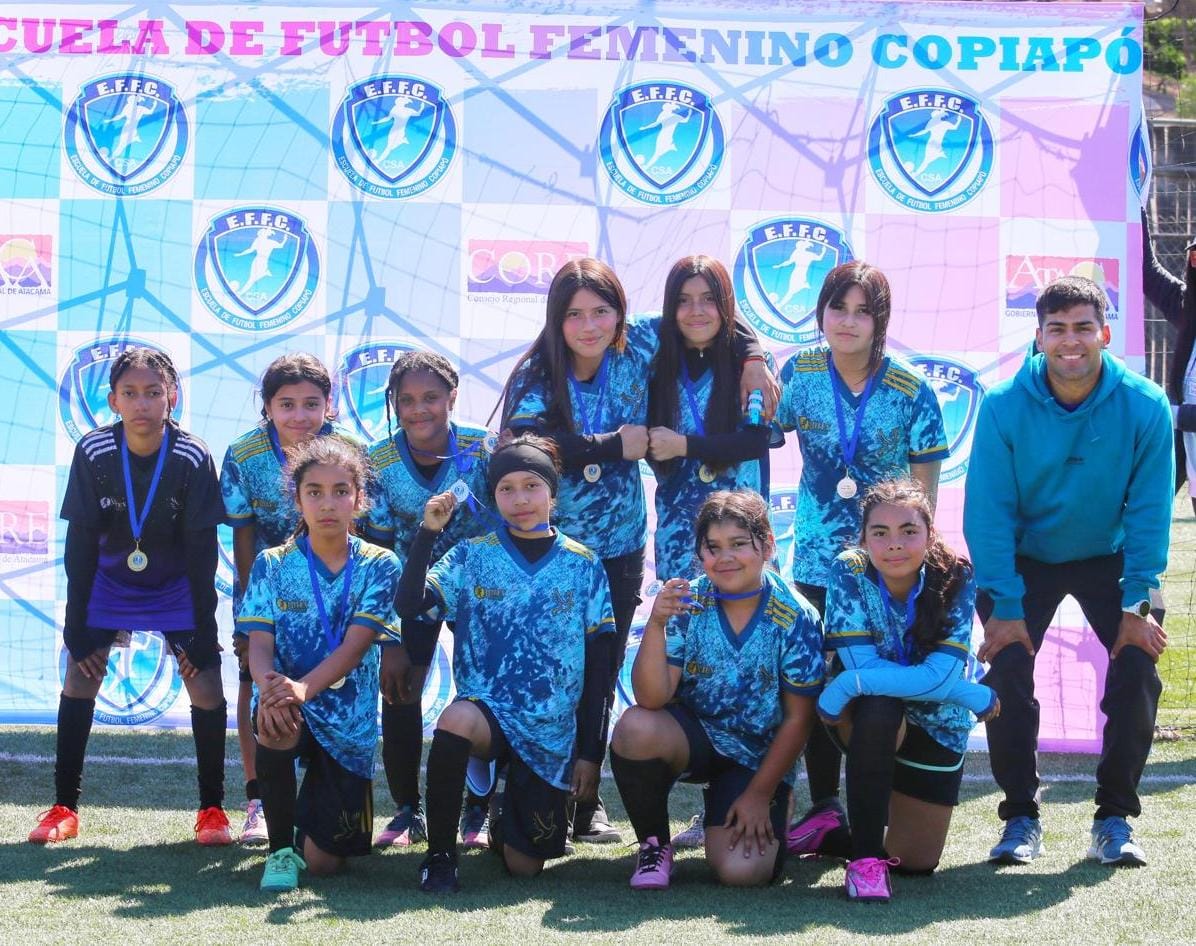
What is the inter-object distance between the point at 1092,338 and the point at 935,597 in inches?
31.0

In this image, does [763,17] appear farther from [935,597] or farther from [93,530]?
[93,530]

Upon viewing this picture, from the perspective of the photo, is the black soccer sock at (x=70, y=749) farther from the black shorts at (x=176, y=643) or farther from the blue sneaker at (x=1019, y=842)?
the blue sneaker at (x=1019, y=842)

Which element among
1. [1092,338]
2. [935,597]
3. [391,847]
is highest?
[1092,338]

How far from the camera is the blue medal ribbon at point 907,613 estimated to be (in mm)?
3594

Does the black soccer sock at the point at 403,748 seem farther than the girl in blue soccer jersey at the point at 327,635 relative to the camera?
Yes

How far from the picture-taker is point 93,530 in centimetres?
406

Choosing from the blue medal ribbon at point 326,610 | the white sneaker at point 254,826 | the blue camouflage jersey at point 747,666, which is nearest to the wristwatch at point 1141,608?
the blue camouflage jersey at point 747,666

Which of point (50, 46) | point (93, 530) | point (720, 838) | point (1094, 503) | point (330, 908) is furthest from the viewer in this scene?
point (50, 46)

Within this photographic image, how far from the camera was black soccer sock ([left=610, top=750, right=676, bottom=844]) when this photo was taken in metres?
3.54

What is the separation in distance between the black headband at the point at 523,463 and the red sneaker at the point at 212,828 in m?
1.20

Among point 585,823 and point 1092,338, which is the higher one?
point 1092,338

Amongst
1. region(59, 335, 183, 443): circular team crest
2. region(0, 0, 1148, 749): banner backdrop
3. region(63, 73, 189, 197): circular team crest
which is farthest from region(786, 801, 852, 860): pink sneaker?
region(63, 73, 189, 197): circular team crest

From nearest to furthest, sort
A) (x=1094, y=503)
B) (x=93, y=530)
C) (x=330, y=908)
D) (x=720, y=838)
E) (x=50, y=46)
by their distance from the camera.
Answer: (x=330, y=908), (x=720, y=838), (x=1094, y=503), (x=93, y=530), (x=50, y=46)

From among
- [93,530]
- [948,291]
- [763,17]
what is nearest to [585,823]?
[93,530]
